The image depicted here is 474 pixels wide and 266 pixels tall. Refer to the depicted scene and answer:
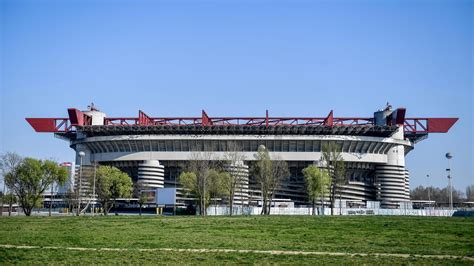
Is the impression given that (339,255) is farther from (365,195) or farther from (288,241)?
(365,195)

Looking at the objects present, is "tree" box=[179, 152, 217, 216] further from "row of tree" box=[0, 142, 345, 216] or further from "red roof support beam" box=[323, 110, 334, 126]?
"red roof support beam" box=[323, 110, 334, 126]

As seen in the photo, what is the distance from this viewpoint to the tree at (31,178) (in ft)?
250

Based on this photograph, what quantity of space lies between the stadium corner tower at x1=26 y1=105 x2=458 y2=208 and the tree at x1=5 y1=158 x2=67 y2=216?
4546 centimetres

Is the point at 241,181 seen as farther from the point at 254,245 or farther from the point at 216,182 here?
the point at 254,245

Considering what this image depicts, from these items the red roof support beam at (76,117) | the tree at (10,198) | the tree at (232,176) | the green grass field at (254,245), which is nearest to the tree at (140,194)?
the tree at (232,176)

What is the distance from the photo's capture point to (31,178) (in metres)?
76.3

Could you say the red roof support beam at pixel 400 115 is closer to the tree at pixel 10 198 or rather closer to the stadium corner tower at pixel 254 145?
the stadium corner tower at pixel 254 145

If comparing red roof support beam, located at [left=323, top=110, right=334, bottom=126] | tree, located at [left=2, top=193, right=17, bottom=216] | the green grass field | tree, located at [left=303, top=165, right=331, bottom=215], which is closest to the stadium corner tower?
red roof support beam, located at [left=323, top=110, right=334, bottom=126]

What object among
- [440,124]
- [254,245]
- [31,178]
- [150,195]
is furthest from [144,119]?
[254,245]

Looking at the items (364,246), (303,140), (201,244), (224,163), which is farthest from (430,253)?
(303,140)

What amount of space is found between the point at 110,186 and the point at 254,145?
4283 cm

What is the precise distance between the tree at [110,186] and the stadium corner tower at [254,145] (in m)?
23.8

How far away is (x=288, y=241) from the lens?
29906mm

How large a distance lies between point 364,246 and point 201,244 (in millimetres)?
8415
